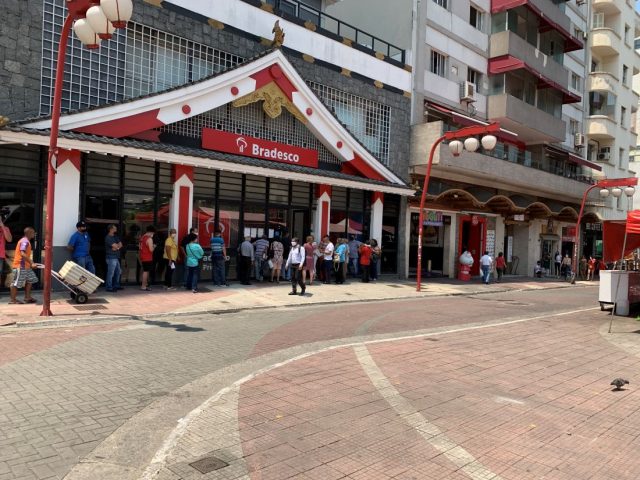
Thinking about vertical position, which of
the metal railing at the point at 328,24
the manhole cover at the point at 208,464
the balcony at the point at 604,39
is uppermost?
the balcony at the point at 604,39

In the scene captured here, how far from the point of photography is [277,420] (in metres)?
4.86

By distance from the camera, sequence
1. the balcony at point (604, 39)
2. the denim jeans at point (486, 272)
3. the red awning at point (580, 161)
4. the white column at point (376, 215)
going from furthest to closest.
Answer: the balcony at point (604, 39) → the red awning at point (580, 161) → the denim jeans at point (486, 272) → the white column at point (376, 215)

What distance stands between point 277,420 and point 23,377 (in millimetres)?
3121

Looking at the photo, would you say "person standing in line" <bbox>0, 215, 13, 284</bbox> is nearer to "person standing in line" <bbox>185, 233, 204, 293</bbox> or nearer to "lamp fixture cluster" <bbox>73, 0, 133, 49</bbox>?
"person standing in line" <bbox>185, 233, 204, 293</bbox>

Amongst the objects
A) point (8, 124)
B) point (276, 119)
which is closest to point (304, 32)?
point (276, 119)

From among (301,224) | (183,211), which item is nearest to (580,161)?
(301,224)

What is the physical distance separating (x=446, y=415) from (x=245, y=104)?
1337 cm

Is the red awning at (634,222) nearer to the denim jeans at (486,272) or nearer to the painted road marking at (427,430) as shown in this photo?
the painted road marking at (427,430)

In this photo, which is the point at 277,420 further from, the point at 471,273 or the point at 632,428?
the point at 471,273

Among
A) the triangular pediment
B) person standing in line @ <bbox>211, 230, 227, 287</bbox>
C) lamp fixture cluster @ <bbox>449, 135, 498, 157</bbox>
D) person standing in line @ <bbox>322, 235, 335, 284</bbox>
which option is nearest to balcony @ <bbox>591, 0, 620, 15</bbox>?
the triangular pediment

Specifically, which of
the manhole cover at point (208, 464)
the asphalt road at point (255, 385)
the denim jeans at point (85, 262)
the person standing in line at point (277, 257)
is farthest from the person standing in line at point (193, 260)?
the manhole cover at point (208, 464)

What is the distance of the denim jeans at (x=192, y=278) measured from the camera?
14117mm

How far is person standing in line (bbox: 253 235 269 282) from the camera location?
16.6 meters

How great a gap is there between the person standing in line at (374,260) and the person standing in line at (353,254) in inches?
25.1
